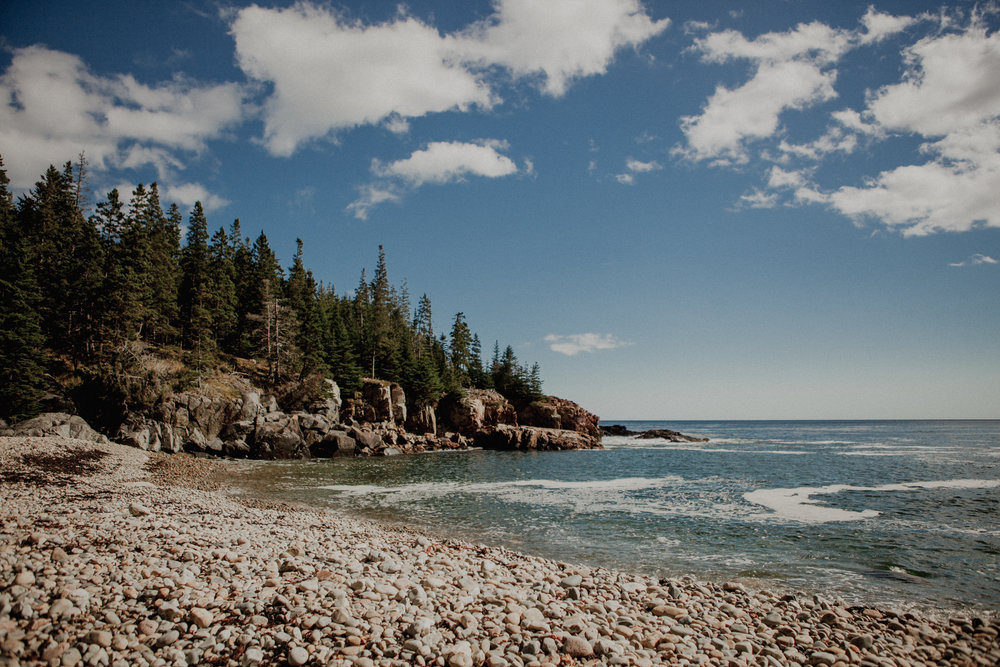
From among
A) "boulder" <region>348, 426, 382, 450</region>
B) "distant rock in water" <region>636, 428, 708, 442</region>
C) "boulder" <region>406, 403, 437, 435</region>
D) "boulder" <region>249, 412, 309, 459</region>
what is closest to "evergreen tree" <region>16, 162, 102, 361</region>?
"boulder" <region>249, 412, 309, 459</region>

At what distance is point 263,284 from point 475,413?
3449 centimetres

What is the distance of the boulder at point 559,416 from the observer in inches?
2867

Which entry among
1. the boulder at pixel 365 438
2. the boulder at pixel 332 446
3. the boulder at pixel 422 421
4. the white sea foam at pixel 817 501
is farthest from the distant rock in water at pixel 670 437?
the boulder at pixel 332 446

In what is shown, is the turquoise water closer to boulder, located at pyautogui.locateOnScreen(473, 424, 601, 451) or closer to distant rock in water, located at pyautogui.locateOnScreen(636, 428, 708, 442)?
boulder, located at pyautogui.locateOnScreen(473, 424, 601, 451)

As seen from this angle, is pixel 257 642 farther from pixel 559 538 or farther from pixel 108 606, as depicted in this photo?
pixel 559 538

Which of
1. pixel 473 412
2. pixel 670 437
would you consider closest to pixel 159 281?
pixel 473 412

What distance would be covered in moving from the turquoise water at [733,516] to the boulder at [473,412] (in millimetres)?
29734

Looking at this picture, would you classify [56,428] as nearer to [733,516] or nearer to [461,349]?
[733,516]

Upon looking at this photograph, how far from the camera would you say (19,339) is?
2981 cm

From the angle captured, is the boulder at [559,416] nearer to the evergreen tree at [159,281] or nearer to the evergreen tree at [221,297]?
the evergreen tree at [221,297]

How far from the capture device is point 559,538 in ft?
49.0

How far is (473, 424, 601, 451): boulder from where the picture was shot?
199 feet

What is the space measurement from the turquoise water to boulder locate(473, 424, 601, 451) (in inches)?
944

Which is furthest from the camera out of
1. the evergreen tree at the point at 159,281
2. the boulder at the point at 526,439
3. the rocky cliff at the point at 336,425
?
the boulder at the point at 526,439
